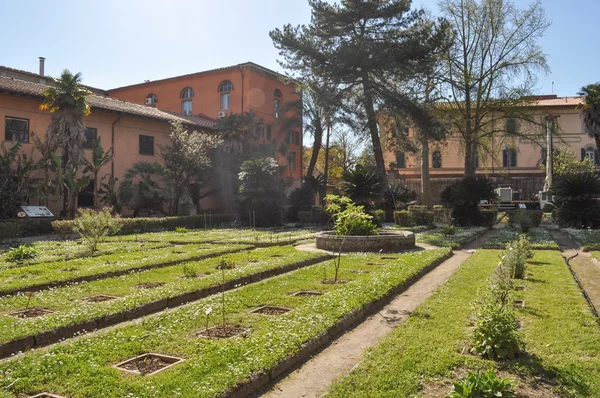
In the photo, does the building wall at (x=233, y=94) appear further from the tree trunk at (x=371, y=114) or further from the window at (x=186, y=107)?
the tree trunk at (x=371, y=114)

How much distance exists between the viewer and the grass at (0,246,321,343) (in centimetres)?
601

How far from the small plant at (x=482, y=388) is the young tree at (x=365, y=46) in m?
23.3

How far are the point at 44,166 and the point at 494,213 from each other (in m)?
22.4

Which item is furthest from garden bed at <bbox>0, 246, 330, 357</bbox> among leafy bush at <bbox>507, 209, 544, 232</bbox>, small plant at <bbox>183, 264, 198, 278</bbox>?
leafy bush at <bbox>507, 209, 544, 232</bbox>

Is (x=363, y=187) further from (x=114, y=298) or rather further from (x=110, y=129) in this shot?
(x=110, y=129)

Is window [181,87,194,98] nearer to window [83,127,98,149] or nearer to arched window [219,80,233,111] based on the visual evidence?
arched window [219,80,233,111]

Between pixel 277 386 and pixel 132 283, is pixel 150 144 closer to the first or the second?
A: pixel 132 283

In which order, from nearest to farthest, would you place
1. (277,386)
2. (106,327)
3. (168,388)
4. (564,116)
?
(168,388) → (277,386) → (106,327) → (564,116)

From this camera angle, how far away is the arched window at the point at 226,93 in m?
41.2

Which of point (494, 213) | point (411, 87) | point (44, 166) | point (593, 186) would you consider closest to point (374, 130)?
point (411, 87)

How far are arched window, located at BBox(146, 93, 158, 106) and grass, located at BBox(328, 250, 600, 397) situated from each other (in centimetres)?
4202

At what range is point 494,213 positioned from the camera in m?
25.0

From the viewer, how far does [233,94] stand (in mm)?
40812

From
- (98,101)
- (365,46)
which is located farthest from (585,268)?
(98,101)
